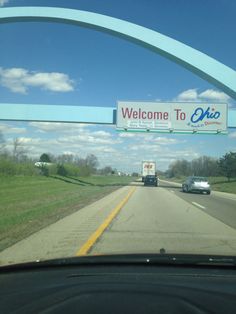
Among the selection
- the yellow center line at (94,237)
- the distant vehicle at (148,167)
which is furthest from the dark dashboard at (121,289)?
the distant vehicle at (148,167)

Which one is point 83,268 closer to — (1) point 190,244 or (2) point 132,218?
(1) point 190,244

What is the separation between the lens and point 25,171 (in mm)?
71875

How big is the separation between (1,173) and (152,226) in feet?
160

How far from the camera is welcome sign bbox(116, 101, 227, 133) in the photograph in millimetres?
49375

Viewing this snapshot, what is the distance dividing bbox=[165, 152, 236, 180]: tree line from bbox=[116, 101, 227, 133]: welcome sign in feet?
143

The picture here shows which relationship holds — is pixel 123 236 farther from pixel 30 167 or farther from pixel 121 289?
pixel 30 167

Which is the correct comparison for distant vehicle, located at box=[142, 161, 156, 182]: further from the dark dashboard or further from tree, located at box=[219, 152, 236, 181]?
the dark dashboard

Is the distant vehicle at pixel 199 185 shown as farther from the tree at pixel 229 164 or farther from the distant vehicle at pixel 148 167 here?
the tree at pixel 229 164

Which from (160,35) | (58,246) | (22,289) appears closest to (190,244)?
(58,246)

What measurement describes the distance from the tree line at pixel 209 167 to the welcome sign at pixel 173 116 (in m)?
43.5

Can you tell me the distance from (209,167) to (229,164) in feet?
212

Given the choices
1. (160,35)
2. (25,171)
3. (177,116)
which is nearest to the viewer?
(160,35)

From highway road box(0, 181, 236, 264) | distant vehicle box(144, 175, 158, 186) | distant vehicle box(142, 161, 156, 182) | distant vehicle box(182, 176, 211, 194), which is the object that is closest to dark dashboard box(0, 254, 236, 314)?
highway road box(0, 181, 236, 264)

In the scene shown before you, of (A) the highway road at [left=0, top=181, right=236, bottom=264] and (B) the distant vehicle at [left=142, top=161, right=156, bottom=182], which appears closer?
(A) the highway road at [left=0, top=181, right=236, bottom=264]
